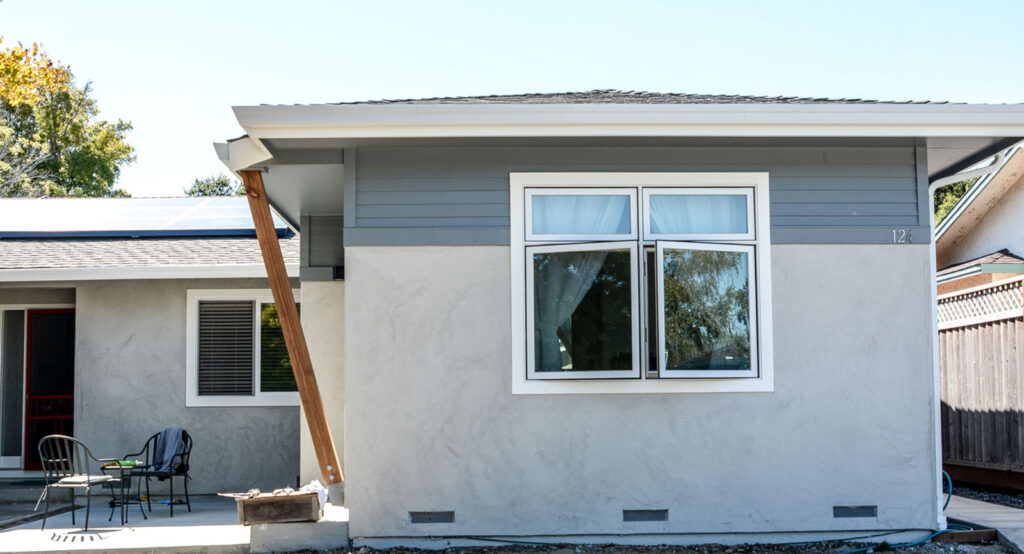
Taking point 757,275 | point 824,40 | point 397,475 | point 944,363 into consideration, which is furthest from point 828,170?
point 824,40

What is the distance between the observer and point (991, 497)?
948 centimetres

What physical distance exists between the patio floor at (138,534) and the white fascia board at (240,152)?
2633 millimetres

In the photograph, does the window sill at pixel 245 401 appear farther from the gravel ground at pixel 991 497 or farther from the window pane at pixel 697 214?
the gravel ground at pixel 991 497

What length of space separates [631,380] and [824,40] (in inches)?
522

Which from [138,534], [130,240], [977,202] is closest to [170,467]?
[138,534]

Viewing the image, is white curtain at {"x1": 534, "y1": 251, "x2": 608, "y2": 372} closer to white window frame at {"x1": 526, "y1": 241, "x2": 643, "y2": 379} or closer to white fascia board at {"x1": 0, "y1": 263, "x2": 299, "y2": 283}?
white window frame at {"x1": 526, "y1": 241, "x2": 643, "y2": 379}

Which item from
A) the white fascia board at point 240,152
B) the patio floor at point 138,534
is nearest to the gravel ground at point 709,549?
the patio floor at point 138,534

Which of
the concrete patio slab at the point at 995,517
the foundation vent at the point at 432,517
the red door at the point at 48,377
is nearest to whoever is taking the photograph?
the foundation vent at the point at 432,517

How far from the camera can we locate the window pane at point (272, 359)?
1066cm

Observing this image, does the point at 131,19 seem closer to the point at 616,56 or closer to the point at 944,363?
the point at 616,56

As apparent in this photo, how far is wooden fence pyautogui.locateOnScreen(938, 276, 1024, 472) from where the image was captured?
9.44 metres

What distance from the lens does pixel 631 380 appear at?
691 centimetres

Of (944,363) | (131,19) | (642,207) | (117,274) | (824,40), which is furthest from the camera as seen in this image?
(131,19)

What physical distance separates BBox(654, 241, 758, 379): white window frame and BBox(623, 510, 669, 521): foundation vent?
3.16 feet
